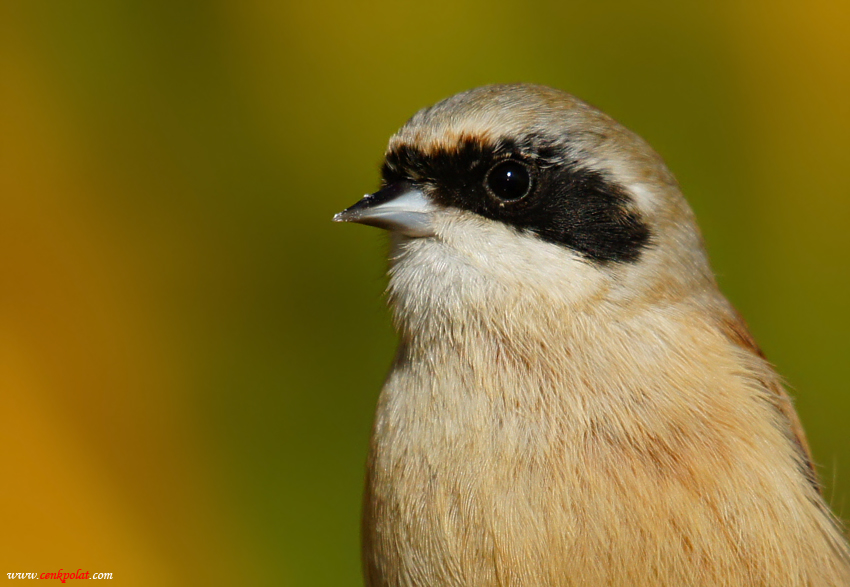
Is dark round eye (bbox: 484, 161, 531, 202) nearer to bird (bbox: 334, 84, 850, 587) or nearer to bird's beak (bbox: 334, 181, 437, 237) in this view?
bird (bbox: 334, 84, 850, 587)

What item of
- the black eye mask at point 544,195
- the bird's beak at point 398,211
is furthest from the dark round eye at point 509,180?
the bird's beak at point 398,211

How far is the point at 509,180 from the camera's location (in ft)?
5.93

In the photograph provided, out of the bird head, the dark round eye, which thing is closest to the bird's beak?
the bird head

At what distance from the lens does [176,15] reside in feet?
11.3

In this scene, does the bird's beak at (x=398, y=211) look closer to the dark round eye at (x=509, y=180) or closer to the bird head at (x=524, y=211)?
the bird head at (x=524, y=211)

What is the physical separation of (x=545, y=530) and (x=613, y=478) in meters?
0.16

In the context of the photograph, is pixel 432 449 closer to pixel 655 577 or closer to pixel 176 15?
pixel 655 577

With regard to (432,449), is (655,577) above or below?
below

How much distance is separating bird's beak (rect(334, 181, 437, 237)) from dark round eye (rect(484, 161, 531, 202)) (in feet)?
0.48

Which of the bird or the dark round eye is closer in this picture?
the bird

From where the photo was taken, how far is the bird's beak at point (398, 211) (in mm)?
1862

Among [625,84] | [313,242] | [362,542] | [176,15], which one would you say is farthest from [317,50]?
[362,542]

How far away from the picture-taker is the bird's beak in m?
1.86

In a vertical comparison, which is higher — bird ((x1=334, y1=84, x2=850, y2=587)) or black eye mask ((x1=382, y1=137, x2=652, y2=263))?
black eye mask ((x1=382, y1=137, x2=652, y2=263))
